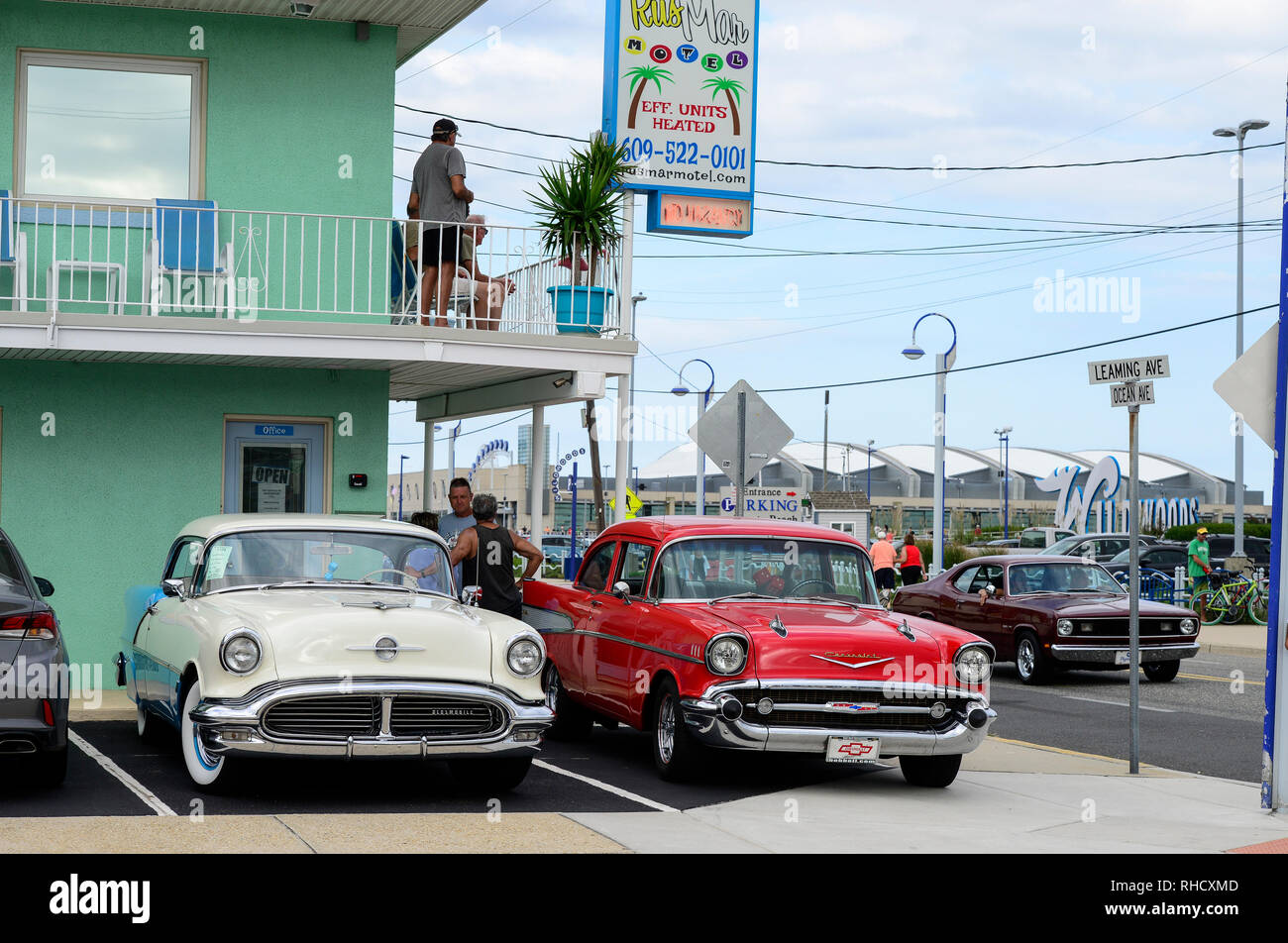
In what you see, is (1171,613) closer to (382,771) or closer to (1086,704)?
(1086,704)

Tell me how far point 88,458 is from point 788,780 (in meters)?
7.83

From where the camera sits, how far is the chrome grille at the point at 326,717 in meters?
7.68

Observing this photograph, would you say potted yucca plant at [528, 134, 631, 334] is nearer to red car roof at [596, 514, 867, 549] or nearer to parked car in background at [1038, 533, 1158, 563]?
red car roof at [596, 514, 867, 549]

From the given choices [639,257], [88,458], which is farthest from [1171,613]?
[639,257]

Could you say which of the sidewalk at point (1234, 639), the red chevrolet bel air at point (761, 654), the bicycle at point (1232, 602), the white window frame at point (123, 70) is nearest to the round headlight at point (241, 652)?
the red chevrolet bel air at point (761, 654)

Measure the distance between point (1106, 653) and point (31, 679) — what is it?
12.8 m

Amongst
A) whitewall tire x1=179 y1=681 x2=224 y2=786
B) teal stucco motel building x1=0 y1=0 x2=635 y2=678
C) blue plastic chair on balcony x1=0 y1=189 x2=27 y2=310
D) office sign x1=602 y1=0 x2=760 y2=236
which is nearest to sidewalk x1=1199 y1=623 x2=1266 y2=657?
office sign x1=602 y1=0 x2=760 y2=236

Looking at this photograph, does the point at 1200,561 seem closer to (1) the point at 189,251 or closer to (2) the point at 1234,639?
(2) the point at 1234,639

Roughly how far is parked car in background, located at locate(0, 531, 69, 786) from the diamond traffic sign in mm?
7786

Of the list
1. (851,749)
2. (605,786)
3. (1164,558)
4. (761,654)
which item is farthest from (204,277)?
(1164,558)

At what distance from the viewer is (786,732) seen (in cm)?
859

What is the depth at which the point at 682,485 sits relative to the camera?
83688 millimetres

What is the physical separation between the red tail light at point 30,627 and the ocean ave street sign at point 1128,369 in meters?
7.28

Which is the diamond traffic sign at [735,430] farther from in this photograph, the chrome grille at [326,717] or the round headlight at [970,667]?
the chrome grille at [326,717]
